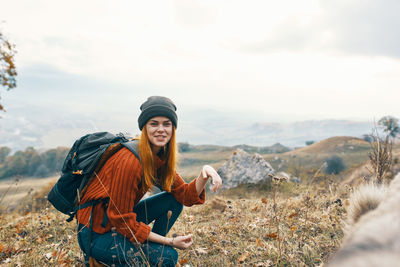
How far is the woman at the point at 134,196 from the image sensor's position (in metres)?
2.58

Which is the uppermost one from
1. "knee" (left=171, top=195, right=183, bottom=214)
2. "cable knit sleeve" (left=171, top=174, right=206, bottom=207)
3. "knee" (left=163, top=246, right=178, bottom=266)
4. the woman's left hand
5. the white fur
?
the white fur

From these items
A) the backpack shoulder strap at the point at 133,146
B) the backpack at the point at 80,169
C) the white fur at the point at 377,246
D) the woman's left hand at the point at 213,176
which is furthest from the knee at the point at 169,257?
the white fur at the point at 377,246

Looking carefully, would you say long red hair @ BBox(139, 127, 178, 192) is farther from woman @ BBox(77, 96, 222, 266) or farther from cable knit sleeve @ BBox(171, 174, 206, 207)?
cable knit sleeve @ BBox(171, 174, 206, 207)

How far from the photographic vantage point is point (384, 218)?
0.88 m

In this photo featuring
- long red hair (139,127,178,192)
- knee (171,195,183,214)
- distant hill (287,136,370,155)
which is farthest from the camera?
distant hill (287,136,370,155)

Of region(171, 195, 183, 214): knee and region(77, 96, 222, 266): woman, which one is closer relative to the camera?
region(77, 96, 222, 266): woman

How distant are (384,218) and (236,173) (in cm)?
1208

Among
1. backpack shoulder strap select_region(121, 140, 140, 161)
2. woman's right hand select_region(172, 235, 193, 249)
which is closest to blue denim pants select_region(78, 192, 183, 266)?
woman's right hand select_region(172, 235, 193, 249)

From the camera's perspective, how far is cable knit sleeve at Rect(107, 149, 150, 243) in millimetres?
2559

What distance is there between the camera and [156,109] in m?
2.88

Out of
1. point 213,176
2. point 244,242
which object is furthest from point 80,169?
point 244,242

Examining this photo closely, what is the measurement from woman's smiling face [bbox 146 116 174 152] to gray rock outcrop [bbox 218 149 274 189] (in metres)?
9.67

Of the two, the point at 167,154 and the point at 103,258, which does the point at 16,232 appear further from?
the point at 167,154

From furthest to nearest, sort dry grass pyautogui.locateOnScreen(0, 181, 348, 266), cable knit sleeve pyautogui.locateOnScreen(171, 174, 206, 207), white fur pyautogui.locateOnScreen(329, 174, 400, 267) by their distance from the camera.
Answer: cable knit sleeve pyautogui.locateOnScreen(171, 174, 206, 207)
dry grass pyautogui.locateOnScreen(0, 181, 348, 266)
white fur pyautogui.locateOnScreen(329, 174, 400, 267)
